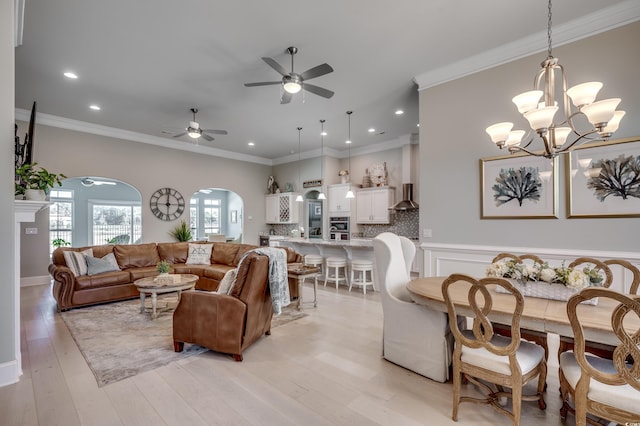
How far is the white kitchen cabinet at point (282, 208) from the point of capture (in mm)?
8922

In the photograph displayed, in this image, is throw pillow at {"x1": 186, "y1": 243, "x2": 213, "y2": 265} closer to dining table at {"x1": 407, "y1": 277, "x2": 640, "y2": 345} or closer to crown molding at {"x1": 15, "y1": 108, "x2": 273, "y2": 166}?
crown molding at {"x1": 15, "y1": 108, "x2": 273, "y2": 166}

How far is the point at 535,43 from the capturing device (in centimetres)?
340

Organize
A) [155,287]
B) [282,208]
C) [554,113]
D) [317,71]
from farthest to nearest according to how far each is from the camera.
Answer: [282,208], [155,287], [317,71], [554,113]

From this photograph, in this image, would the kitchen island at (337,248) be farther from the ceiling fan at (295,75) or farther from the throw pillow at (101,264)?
the throw pillow at (101,264)

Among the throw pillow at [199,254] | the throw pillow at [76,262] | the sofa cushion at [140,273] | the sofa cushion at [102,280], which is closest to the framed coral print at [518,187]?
the throw pillow at [199,254]

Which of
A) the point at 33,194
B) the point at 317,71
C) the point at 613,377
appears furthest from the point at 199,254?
the point at 613,377

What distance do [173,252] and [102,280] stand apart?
1.53m

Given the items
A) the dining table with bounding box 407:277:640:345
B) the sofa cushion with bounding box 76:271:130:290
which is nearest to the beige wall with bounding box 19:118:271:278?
the sofa cushion with bounding box 76:271:130:290

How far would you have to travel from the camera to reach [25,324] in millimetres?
3785

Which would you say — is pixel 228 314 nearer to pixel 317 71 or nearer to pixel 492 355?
pixel 492 355

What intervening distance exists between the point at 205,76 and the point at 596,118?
A: 439 cm

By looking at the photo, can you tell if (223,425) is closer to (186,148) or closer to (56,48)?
(56,48)

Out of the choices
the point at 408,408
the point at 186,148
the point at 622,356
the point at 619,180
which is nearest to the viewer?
the point at 622,356

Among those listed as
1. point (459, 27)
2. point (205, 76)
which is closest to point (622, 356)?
point (459, 27)
